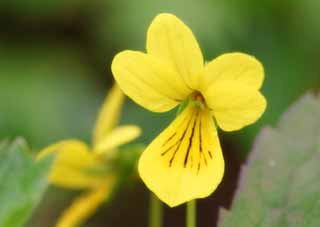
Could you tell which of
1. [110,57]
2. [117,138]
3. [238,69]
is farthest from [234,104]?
[110,57]

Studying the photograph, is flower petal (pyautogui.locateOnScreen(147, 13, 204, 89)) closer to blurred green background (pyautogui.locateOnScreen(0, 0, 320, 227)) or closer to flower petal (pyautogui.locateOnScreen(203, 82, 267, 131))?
flower petal (pyautogui.locateOnScreen(203, 82, 267, 131))

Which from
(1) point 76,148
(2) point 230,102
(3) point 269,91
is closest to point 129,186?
(1) point 76,148

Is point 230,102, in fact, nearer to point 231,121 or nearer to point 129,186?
point 231,121

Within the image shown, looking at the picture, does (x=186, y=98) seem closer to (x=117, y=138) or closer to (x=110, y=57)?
(x=117, y=138)

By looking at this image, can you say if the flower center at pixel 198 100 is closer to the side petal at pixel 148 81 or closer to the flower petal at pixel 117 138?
the side petal at pixel 148 81

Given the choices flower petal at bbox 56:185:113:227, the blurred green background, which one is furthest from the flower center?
the blurred green background

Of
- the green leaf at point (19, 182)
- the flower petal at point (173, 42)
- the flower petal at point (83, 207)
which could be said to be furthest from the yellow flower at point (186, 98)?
the flower petal at point (83, 207)
